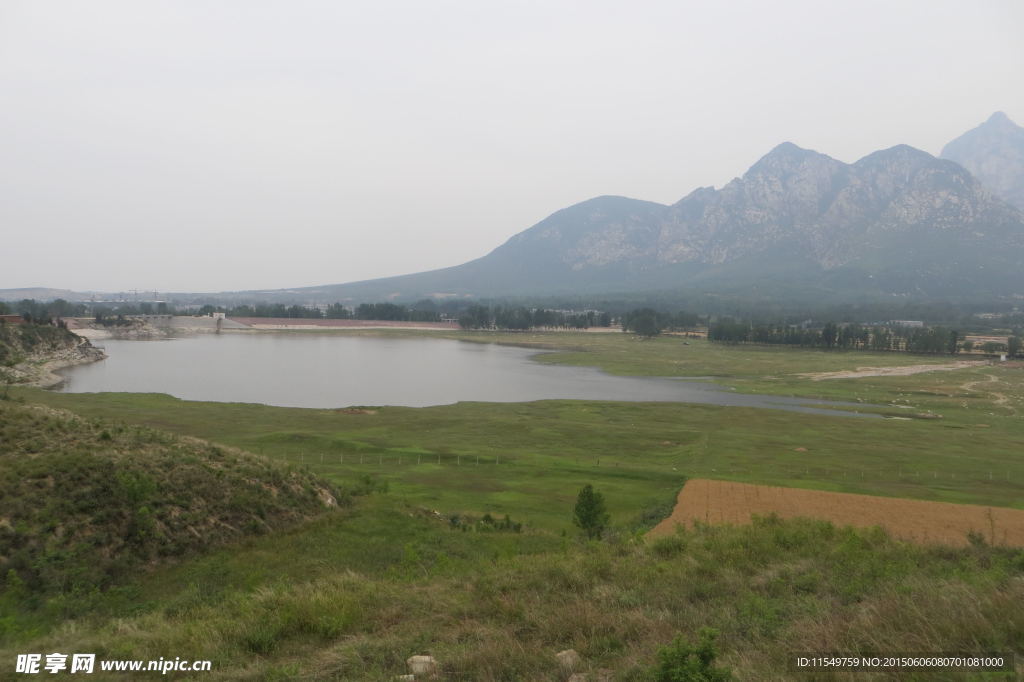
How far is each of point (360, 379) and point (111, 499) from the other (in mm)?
62496

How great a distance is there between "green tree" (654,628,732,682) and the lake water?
52.8 meters

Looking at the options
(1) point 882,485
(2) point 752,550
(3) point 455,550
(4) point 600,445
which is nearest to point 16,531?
(3) point 455,550

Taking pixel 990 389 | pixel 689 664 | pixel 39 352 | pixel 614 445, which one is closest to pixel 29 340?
pixel 39 352

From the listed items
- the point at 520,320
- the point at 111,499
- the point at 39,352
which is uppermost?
the point at 520,320

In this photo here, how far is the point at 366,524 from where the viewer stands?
700 inches

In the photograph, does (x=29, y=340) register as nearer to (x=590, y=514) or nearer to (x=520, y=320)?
(x=590, y=514)

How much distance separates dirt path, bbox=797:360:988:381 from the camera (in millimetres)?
83000

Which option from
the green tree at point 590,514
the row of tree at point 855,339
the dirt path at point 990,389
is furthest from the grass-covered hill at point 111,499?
the row of tree at point 855,339

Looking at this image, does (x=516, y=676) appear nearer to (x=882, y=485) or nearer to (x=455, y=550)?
(x=455, y=550)

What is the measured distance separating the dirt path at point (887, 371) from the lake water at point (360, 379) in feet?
70.2

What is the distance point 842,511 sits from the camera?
24.8 meters

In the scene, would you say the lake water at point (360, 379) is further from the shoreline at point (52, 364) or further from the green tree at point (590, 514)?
the green tree at point (590, 514)

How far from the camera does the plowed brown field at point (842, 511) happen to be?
2267 cm

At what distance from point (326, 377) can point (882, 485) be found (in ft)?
208
